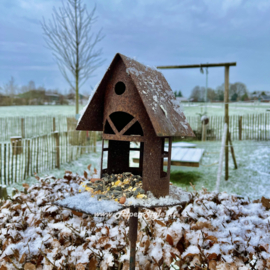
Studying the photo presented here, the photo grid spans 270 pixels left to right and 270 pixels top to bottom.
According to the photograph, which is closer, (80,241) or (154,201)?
(154,201)

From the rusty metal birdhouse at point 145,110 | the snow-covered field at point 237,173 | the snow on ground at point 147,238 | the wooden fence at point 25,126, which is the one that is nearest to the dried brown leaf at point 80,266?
the snow on ground at point 147,238

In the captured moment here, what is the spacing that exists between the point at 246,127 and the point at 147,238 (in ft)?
20.3

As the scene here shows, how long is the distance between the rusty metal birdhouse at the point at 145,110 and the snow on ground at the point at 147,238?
17.4 inches

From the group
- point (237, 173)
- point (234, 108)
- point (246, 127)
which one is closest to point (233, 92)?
point (234, 108)

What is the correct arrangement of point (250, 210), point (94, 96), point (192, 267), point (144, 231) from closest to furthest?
point (192, 267) → point (94, 96) → point (144, 231) → point (250, 210)

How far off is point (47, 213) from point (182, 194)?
4.16 ft

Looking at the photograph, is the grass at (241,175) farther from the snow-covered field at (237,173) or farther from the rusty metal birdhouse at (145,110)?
the rusty metal birdhouse at (145,110)

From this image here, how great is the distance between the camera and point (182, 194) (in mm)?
1415

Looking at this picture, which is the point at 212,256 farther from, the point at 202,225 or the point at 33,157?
the point at 33,157


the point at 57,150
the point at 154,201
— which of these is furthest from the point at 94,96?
the point at 57,150

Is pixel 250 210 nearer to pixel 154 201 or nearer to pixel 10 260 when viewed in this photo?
pixel 154 201

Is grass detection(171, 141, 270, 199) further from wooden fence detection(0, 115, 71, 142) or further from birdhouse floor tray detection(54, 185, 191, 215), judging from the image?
wooden fence detection(0, 115, 71, 142)

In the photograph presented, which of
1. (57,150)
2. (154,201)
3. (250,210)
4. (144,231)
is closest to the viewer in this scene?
(154,201)

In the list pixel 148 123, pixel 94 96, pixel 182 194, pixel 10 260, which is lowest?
pixel 10 260
